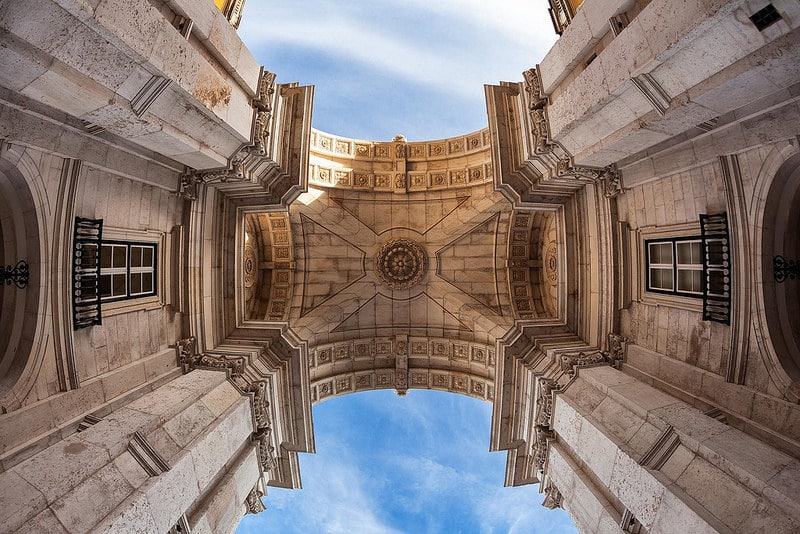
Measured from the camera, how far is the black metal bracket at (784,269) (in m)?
8.53

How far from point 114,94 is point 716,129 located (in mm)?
11258

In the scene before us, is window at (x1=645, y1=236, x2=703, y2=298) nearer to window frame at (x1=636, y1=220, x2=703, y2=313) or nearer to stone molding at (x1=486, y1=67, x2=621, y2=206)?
window frame at (x1=636, y1=220, x2=703, y2=313)

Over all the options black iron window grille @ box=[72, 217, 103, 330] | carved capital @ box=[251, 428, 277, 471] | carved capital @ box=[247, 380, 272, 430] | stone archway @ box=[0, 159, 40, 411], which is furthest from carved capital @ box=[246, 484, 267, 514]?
stone archway @ box=[0, 159, 40, 411]

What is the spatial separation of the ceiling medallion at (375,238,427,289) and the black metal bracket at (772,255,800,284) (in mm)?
13541

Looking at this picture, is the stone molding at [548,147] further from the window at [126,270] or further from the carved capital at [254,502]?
the carved capital at [254,502]

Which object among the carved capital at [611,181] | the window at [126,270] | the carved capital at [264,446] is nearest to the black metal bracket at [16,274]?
the window at [126,270]

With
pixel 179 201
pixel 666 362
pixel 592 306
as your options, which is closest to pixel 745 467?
pixel 666 362

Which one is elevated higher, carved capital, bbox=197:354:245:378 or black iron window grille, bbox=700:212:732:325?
black iron window grille, bbox=700:212:732:325

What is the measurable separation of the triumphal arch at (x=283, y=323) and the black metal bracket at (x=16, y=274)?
0.12ft

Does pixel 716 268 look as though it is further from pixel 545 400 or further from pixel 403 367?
pixel 403 367

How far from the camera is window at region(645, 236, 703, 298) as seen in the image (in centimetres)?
1026

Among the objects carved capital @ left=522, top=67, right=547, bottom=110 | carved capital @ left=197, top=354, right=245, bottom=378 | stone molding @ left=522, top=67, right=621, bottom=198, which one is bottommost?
carved capital @ left=197, top=354, right=245, bottom=378

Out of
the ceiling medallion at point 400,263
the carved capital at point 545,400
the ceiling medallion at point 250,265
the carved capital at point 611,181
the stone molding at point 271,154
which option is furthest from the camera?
the ceiling medallion at point 400,263

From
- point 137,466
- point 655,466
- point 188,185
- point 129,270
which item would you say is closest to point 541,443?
point 655,466
